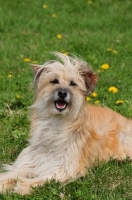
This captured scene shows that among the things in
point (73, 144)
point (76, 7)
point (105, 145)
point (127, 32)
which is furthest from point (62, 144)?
point (76, 7)

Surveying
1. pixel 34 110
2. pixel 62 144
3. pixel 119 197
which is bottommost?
pixel 119 197

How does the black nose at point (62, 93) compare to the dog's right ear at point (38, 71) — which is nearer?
the black nose at point (62, 93)

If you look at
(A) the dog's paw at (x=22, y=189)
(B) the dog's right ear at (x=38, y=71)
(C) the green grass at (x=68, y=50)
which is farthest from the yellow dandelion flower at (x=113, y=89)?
(A) the dog's paw at (x=22, y=189)

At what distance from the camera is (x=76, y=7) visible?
13.7 meters

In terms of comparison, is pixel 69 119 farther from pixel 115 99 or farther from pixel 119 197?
pixel 115 99

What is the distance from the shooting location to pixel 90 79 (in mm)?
5789

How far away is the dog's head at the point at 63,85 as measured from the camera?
5594mm

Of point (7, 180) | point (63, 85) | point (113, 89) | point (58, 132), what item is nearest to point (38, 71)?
point (63, 85)

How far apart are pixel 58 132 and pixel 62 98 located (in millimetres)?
382

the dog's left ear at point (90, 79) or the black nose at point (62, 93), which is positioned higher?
the dog's left ear at point (90, 79)

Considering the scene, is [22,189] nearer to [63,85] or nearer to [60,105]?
[60,105]

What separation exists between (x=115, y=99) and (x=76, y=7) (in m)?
6.20

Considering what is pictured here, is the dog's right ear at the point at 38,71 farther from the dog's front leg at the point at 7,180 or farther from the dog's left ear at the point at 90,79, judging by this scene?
the dog's front leg at the point at 7,180

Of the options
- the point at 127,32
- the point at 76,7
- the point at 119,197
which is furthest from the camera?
the point at 76,7
